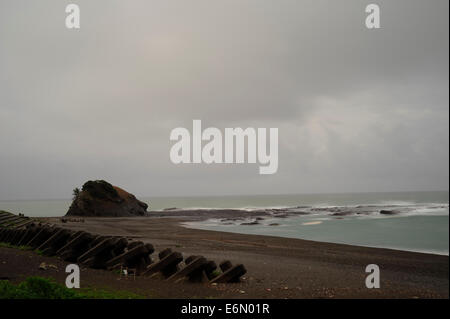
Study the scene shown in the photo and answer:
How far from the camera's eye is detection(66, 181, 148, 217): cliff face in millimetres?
52188

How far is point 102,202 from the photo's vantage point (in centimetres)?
5384

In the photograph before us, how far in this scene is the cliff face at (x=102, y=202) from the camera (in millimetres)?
52188

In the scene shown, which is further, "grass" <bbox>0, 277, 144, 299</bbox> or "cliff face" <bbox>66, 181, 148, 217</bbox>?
"cliff face" <bbox>66, 181, 148, 217</bbox>

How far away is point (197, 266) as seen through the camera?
8.78m

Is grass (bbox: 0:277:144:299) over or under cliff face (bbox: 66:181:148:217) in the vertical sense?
over

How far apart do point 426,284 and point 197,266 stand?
6843mm

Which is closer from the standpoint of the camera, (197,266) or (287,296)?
(287,296)

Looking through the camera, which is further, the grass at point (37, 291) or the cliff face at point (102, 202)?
the cliff face at point (102, 202)

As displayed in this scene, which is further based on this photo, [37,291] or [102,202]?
[102,202]

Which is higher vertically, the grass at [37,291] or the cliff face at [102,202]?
the grass at [37,291]

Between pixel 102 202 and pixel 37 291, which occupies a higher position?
pixel 37 291
